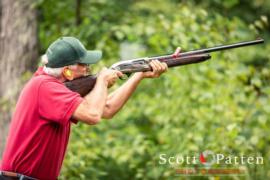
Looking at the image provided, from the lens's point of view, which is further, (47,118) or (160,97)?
(160,97)

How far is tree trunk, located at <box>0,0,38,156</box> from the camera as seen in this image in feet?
28.6

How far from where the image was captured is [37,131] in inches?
191

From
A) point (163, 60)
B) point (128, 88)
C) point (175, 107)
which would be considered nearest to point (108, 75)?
point (128, 88)

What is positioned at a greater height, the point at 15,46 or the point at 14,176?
the point at 15,46

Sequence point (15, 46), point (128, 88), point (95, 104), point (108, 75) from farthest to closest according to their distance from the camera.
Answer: point (15, 46)
point (128, 88)
point (108, 75)
point (95, 104)

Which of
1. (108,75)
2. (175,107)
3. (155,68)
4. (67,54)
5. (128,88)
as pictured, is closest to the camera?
(67,54)

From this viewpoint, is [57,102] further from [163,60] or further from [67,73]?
[163,60]

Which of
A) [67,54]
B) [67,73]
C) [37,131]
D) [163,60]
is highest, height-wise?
[163,60]

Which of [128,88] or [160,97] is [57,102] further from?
[160,97]

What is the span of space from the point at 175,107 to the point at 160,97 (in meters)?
0.47

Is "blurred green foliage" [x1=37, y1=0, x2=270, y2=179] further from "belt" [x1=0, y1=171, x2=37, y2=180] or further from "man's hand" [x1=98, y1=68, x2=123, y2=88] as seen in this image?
"belt" [x1=0, y1=171, x2=37, y2=180]

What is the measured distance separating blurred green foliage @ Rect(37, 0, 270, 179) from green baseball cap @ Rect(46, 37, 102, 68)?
2490mm

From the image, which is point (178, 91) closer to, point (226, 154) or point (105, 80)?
point (226, 154)

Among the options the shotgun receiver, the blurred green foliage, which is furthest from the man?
the blurred green foliage
